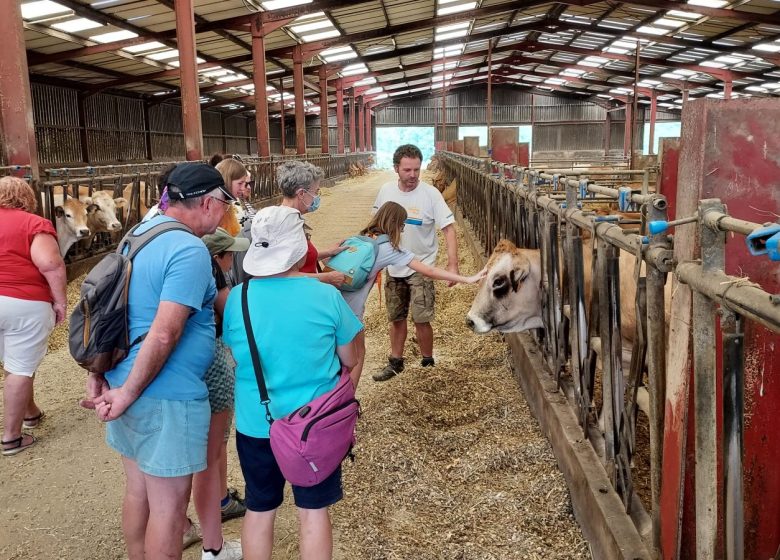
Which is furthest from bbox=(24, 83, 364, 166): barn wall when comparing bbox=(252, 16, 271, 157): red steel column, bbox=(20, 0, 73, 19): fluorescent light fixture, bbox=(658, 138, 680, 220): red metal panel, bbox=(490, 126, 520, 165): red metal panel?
bbox=(658, 138, 680, 220): red metal panel

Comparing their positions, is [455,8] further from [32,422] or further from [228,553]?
[228,553]

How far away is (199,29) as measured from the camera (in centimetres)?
1655

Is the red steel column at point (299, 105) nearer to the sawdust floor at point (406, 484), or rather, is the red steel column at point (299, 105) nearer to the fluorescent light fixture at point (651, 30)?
the fluorescent light fixture at point (651, 30)

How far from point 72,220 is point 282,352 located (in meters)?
6.98

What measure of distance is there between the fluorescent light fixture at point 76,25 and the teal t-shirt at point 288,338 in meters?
14.7

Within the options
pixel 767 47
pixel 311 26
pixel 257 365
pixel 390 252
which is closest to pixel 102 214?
pixel 390 252

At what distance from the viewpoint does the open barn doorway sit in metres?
46.3

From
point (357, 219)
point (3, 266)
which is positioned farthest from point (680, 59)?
point (3, 266)

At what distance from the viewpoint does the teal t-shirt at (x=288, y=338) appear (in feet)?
7.33

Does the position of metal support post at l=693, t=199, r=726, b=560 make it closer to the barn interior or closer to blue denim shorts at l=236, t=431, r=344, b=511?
the barn interior

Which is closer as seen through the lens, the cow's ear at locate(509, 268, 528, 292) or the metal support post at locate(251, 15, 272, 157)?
the cow's ear at locate(509, 268, 528, 292)

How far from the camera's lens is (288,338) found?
2229mm

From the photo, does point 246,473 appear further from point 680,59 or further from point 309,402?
point 680,59

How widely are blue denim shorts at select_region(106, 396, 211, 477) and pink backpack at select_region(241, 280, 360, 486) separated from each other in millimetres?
273
